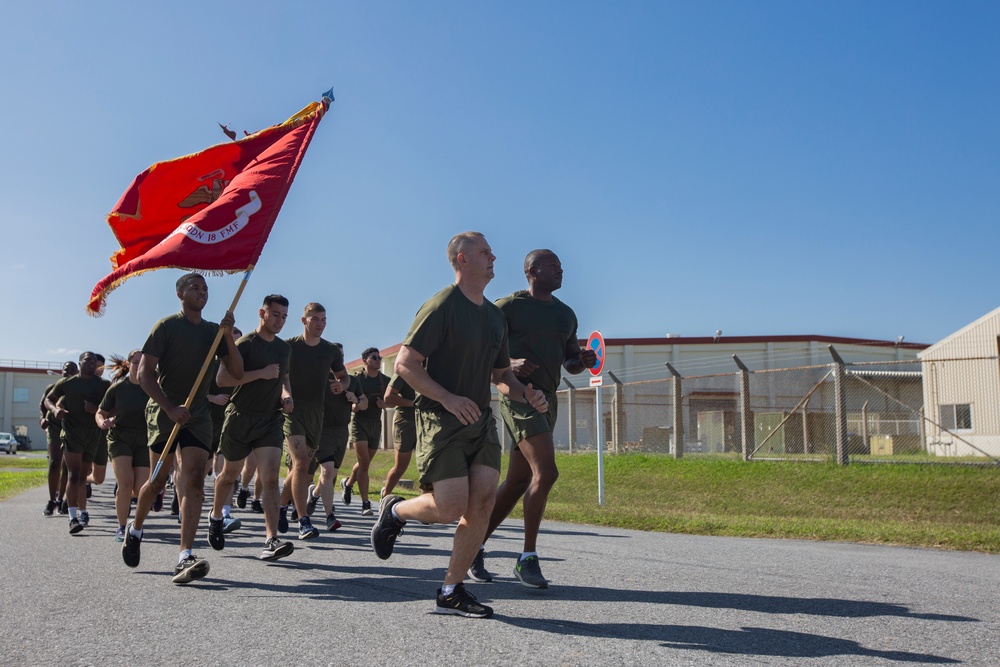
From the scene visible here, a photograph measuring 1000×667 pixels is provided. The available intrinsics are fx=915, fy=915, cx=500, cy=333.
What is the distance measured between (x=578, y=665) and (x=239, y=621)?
188 centimetres

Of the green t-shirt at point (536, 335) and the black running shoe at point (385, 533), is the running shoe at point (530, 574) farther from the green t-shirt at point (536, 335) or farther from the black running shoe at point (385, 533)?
the green t-shirt at point (536, 335)

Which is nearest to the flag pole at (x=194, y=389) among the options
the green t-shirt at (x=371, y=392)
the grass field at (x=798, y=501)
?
the green t-shirt at (x=371, y=392)

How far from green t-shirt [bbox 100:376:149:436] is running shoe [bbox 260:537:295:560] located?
323 cm

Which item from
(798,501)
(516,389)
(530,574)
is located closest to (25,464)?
(798,501)

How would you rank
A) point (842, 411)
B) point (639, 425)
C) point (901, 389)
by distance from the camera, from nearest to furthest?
point (842, 411) < point (639, 425) < point (901, 389)

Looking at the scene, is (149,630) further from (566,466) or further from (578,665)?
(566,466)

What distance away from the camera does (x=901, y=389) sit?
107ft

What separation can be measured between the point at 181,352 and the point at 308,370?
238cm

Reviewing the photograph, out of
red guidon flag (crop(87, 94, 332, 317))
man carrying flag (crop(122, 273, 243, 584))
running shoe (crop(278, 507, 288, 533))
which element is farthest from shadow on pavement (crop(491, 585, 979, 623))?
running shoe (crop(278, 507, 288, 533))

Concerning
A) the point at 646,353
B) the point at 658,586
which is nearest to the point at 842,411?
the point at 658,586

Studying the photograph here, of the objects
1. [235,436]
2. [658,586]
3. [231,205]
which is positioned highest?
[231,205]

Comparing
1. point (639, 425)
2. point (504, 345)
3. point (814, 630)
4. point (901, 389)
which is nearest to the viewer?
point (814, 630)

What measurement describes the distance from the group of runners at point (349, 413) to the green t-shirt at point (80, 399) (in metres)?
0.03

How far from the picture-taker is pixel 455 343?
4809mm
